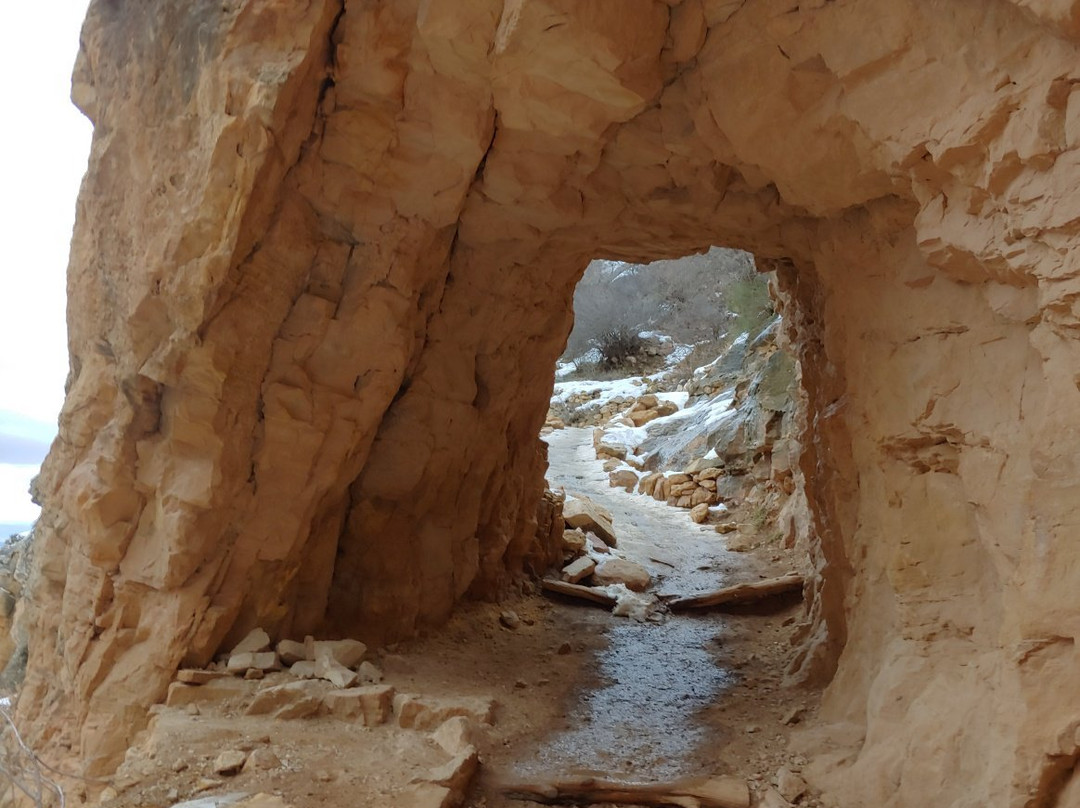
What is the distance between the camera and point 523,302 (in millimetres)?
6895

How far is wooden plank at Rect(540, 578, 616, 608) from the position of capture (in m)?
8.52

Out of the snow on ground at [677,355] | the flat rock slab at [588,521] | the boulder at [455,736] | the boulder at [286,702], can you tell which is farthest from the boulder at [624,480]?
the boulder at [286,702]

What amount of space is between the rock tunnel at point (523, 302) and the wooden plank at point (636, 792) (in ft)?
1.97

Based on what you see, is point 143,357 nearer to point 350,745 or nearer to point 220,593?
point 220,593

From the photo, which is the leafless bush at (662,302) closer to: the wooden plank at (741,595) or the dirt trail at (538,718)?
the wooden plank at (741,595)

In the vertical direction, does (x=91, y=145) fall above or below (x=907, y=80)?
below

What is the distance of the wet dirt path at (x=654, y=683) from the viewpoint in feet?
15.5

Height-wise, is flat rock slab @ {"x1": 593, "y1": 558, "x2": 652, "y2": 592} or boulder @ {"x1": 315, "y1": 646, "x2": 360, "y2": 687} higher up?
flat rock slab @ {"x1": 593, "y1": 558, "x2": 652, "y2": 592}

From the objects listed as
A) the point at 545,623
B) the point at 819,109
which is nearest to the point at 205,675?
the point at 545,623

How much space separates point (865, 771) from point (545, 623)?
4.22 metres

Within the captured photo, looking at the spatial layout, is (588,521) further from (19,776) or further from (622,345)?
(622,345)

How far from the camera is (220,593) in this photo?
5.28 metres

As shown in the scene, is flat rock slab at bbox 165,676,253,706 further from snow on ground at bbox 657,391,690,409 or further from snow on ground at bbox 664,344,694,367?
snow on ground at bbox 664,344,694,367

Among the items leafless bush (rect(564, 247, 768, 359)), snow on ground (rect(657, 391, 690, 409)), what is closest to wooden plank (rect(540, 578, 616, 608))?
snow on ground (rect(657, 391, 690, 409))
